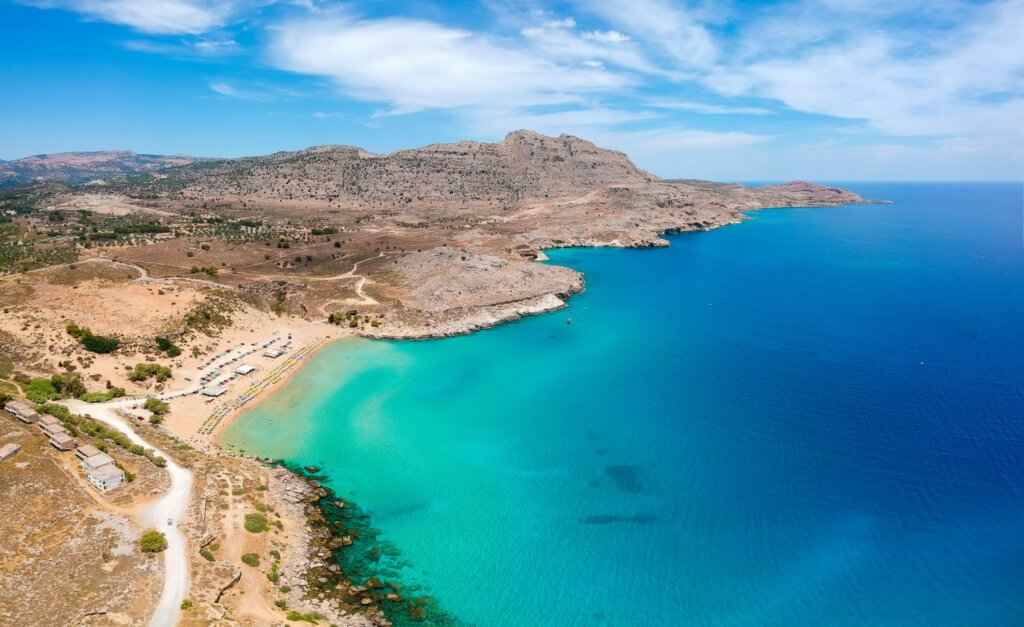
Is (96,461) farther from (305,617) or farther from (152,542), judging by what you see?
(305,617)

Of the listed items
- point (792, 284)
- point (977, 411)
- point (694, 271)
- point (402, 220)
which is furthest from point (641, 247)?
point (977, 411)

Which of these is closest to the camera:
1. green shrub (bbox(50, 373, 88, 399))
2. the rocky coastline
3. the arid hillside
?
the rocky coastline

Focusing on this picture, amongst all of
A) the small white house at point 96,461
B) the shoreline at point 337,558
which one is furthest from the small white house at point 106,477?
the shoreline at point 337,558

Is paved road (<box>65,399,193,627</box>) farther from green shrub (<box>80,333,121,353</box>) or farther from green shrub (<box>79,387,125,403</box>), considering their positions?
green shrub (<box>80,333,121,353</box>)

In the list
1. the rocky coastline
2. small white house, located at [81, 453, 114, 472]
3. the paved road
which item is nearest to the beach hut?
the paved road

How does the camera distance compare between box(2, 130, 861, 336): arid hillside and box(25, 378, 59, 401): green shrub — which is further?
box(2, 130, 861, 336): arid hillside

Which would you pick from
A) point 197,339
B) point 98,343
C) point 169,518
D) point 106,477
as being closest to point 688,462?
point 169,518
